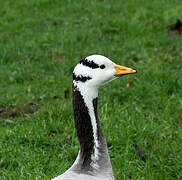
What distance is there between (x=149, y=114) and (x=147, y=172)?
3.77ft

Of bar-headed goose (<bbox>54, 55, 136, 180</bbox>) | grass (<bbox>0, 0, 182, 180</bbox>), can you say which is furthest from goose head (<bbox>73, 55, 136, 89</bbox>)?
grass (<bbox>0, 0, 182, 180</bbox>)

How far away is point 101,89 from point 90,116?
2337 mm

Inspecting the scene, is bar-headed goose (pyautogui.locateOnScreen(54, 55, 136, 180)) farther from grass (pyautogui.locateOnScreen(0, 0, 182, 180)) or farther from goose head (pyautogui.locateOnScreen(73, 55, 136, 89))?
grass (pyautogui.locateOnScreen(0, 0, 182, 180))

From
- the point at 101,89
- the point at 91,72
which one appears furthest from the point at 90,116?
the point at 101,89

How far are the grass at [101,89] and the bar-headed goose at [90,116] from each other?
814mm

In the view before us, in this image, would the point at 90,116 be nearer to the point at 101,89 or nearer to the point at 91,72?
the point at 91,72

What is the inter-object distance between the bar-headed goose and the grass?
814mm

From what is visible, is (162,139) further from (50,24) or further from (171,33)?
(50,24)

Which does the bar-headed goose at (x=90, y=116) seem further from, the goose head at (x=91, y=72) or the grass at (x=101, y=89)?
the grass at (x=101, y=89)

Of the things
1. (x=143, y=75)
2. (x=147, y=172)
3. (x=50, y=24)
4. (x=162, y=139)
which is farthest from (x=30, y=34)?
(x=147, y=172)

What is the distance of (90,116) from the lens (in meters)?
2.59

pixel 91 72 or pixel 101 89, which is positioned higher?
pixel 91 72

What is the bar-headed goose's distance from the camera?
2.50 meters

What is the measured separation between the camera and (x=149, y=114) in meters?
4.39
